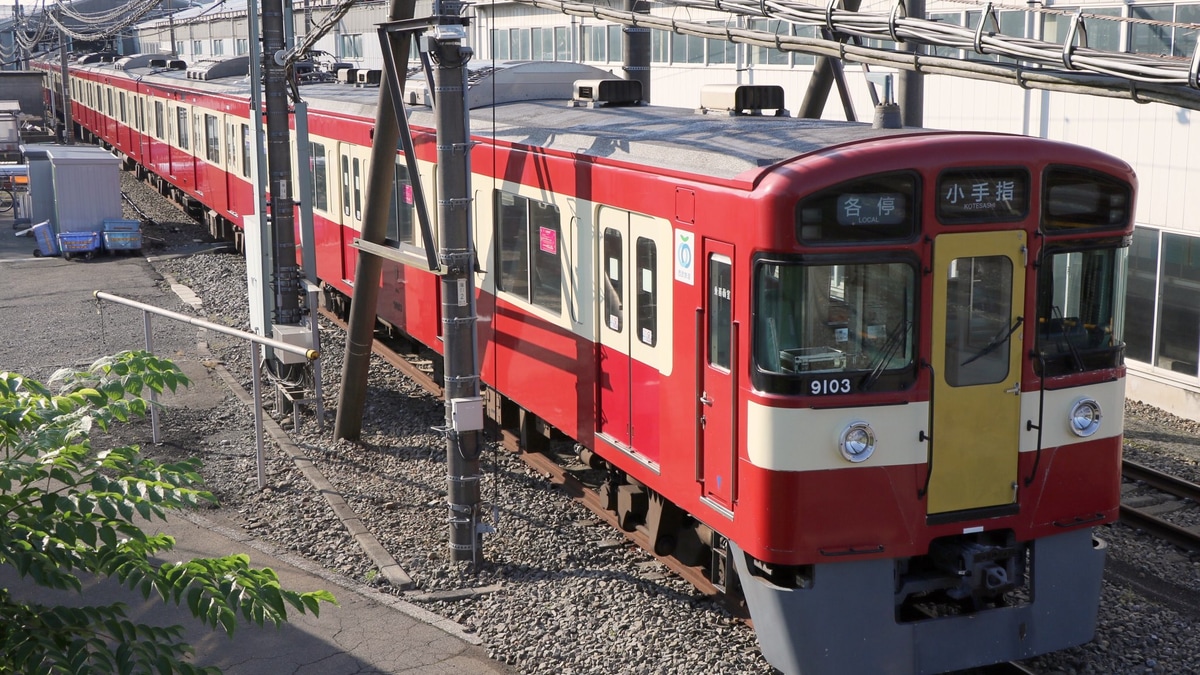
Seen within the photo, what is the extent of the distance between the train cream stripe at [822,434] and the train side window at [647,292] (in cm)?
131

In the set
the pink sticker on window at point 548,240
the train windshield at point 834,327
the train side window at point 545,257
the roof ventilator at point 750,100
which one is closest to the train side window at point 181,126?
the train side window at point 545,257

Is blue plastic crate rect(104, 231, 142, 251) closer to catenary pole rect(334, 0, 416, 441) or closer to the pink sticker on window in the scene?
catenary pole rect(334, 0, 416, 441)

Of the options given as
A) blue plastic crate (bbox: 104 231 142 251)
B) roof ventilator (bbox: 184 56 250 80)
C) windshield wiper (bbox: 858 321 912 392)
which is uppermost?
roof ventilator (bbox: 184 56 250 80)

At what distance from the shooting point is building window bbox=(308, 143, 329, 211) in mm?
15180

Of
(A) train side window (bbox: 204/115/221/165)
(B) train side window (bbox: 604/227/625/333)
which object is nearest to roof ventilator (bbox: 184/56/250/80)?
(A) train side window (bbox: 204/115/221/165)

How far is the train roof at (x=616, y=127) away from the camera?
21.7 feet

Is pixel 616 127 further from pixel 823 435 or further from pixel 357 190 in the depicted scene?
pixel 357 190

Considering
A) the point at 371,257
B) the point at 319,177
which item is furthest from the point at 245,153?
the point at 371,257

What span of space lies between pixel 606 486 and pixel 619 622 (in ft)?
6.05

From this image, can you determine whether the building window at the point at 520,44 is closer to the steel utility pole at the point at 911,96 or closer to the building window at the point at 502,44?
the building window at the point at 502,44

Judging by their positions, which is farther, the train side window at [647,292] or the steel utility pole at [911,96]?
the steel utility pole at [911,96]

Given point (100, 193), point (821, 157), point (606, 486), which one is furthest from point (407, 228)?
point (100, 193)

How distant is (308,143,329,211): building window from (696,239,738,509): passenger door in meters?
9.49

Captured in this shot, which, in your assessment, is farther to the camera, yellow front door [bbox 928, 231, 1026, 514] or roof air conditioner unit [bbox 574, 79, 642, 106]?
roof air conditioner unit [bbox 574, 79, 642, 106]
